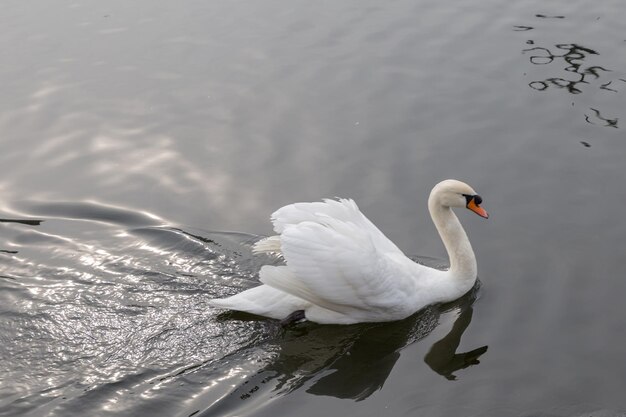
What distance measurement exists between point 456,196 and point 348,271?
4.58 ft

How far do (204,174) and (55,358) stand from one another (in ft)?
11.2

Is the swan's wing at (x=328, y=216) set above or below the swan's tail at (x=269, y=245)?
above

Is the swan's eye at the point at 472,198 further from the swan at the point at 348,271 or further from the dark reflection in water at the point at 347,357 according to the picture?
the dark reflection in water at the point at 347,357

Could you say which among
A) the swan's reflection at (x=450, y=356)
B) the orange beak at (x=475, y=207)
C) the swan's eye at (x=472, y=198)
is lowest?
the swan's reflection at (x=450, y=356)

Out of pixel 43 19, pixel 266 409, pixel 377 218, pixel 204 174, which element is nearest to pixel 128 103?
pixel 204 174

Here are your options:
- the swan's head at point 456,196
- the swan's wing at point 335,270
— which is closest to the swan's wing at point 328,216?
the swan's wing at point 335,270

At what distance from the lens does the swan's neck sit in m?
8.50

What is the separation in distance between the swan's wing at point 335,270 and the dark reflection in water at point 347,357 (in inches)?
10.2

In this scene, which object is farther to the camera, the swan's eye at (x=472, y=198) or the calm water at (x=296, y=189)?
the swan's eye at (x=472, y=198)

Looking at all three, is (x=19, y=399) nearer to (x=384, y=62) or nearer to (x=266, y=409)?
(x=266, y=409)

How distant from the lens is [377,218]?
9.61 m

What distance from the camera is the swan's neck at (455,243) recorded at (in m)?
8.50

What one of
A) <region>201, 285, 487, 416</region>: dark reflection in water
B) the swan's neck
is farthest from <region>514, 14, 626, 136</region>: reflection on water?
<region>201, 285, 487, 416</region>: dark reflection in water

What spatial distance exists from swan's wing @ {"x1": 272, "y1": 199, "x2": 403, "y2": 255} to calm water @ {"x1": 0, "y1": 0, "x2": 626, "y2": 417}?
28.9 inches
